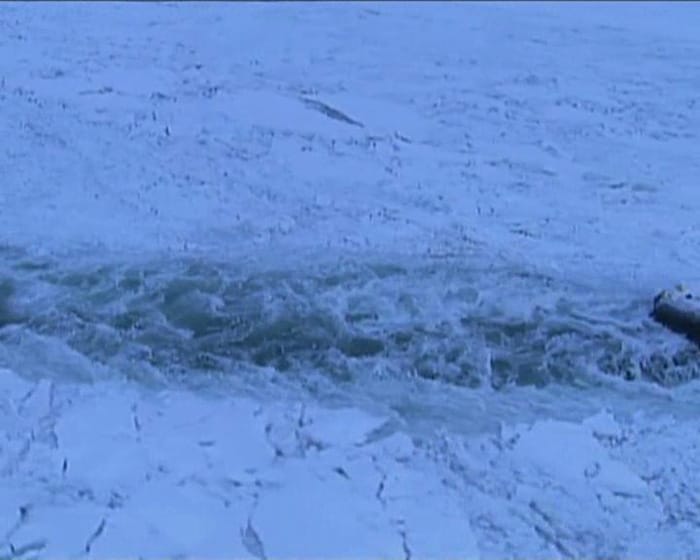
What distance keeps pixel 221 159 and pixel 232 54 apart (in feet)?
13.0

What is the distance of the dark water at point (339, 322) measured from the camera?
7074 millimetres

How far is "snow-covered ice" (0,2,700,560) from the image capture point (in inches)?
225

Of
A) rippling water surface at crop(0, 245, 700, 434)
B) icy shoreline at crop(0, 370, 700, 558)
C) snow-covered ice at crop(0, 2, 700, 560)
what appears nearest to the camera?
icy shoreline at crop(0, 370, 700, 558)

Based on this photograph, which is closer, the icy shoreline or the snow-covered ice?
the icy shoreline

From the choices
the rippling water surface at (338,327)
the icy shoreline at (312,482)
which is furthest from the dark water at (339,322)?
the icy shoreline at (312,482)

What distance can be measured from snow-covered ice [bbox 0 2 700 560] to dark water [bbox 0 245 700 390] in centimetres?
3

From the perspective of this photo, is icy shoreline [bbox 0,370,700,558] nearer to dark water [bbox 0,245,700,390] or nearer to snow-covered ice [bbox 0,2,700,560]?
snow-covered ice [bbox 0,2,700,560]

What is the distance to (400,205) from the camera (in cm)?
965

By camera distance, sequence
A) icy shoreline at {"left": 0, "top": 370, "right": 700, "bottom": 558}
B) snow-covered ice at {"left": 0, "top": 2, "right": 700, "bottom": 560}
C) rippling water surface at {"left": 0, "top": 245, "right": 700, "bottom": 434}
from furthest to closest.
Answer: rippling water surface at {"left": 0, "top": 245, "right": 700, "bottom": 434} → snow-covered ice at {"left": 0, "top": 2, "right": 700, "bottom": 560} → icy shoreline at {"left": 0, "top": 370, "right": 700, "bottom": 558}

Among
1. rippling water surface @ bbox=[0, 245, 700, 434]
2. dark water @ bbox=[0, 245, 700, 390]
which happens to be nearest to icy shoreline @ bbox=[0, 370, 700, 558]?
rippling water surface @ bbox=[0, 245, 700, 434]

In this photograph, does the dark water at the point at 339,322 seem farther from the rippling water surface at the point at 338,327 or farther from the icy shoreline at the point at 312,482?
the icy shoreline at the point at 312,482

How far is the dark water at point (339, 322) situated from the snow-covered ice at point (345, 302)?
1.0 inches

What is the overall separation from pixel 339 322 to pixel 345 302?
327mm

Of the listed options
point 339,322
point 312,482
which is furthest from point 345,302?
point 312,482
